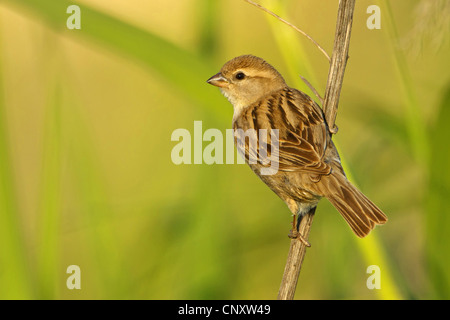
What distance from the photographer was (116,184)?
12.6 ft

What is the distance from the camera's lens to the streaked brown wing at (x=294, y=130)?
6.96 feet

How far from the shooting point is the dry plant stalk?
5.14 ft

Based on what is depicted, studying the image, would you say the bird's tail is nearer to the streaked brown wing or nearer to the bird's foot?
the streaked brown wing

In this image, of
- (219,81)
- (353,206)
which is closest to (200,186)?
(219,81)

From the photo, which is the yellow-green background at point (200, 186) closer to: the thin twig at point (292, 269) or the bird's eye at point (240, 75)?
the bird's eye at point (240, 75)

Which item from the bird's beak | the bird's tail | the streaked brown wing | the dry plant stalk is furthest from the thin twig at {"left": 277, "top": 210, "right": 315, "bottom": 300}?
the bird's beak

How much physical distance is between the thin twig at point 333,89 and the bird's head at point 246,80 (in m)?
0.78

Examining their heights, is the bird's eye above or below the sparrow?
above

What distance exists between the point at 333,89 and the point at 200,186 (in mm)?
844

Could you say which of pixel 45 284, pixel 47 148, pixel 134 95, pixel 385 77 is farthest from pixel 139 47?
pixel 385 77

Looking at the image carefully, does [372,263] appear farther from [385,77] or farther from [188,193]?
[385,77]

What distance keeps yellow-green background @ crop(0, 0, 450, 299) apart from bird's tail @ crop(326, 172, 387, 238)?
73 mm

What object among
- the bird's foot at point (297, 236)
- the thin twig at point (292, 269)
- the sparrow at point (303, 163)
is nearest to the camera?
the thin twig at point (292, 269)

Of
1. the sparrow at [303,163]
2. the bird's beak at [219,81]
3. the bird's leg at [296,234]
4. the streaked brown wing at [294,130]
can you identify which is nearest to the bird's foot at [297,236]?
the bird's leg at [296,234]
